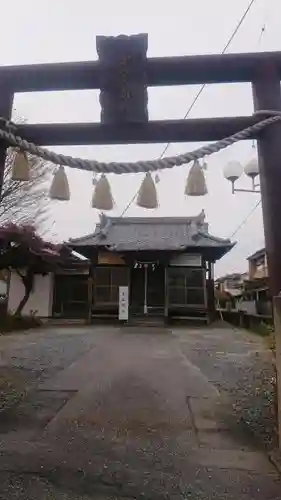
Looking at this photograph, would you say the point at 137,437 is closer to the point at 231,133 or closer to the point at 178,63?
the point at 231,133

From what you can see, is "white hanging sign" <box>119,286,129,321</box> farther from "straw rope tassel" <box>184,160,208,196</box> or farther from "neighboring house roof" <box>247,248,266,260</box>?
"neighboring house roof" <box>247,248,266,260</box>

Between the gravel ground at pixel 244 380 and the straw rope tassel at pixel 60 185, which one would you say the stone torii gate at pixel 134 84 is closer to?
the straw rope tassel at pixel 60 185

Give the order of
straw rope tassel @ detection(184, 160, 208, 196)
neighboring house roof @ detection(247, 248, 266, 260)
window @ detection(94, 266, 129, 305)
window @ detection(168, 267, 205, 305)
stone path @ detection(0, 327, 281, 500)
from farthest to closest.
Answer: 1. neighboring house roof @ detection(247, 248, 266, 260)
2. window @ detection(94, 266, 129, 305)
3. window @ detection(168, 267, 205, 305)
4. straw rope tassel @ detection(184, 160, 208, 196)
5. stone path @ detection(0, 327, 281, 500)

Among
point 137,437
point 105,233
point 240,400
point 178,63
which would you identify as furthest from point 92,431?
point 105,233

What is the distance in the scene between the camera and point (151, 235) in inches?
792

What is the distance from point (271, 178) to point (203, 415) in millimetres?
2487

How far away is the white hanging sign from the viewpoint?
53.2 feet

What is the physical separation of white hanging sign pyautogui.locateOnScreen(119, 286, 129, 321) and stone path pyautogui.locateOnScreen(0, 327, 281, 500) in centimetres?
983

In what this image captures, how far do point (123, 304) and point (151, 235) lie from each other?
5.10 m

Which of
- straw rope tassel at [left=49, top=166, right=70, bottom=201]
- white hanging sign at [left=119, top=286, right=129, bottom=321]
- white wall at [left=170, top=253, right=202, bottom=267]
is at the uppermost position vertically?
white wall at [left=170, top=253, right=202, bottom=267]

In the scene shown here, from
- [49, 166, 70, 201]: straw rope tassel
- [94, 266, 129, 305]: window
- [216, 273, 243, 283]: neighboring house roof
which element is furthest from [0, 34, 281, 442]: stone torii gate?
[216, 273, 243, 283]: neighboring house roof

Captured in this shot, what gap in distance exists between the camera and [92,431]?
3254 mm

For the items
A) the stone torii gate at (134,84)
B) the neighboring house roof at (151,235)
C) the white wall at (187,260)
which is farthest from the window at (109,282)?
the stone torii gate at (134,84)

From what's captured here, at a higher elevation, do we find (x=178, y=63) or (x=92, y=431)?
(x=178, y=63)
